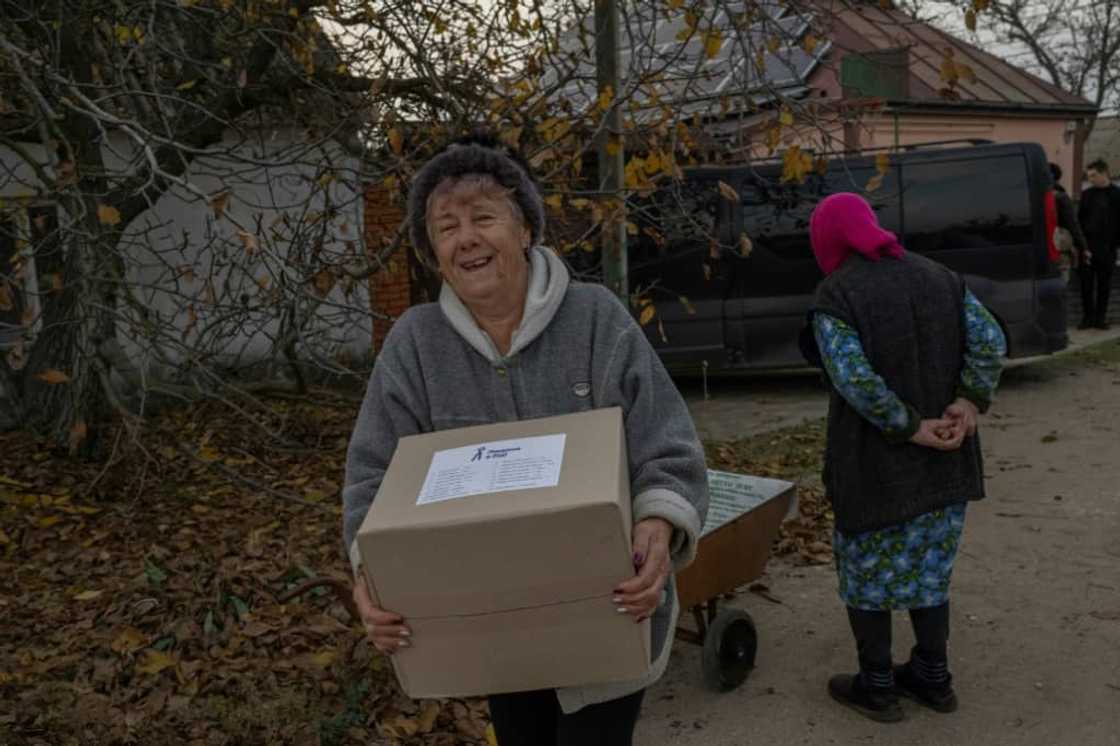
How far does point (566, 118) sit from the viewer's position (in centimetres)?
514

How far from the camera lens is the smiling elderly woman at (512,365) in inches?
80.1

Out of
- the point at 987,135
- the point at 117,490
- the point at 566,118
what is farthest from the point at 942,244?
the point at 987,135

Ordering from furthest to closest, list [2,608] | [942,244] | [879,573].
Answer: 1. [942,244]
2. [2,608]
3. [879,573]

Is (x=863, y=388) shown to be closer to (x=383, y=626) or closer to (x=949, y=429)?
(x=949, y=429)

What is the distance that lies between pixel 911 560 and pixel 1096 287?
10.7 meters

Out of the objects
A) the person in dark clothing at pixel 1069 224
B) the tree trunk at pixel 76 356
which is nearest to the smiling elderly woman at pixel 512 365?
the tree trunk at pixel 76 356

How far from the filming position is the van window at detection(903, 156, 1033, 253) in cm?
857

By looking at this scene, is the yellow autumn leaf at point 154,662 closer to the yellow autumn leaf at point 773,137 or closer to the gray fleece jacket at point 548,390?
the gray fleece jacket at point 548,390

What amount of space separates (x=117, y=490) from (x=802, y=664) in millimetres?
4091

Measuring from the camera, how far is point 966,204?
28.5 feet

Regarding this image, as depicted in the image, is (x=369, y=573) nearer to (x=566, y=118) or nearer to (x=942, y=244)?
(x=566, y=118)

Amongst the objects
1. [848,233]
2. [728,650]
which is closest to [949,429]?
[848,233]

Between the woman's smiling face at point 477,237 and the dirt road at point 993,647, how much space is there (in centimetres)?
202

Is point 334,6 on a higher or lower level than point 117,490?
higher
